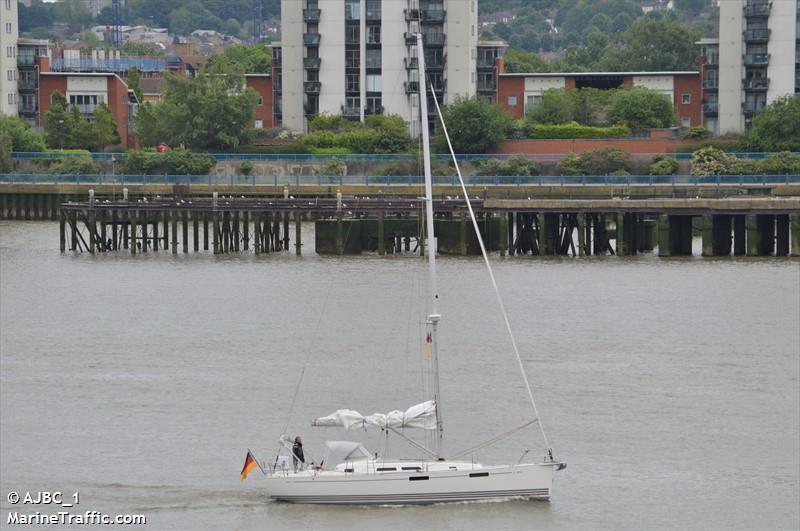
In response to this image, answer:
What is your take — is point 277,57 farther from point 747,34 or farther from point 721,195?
point 721,195

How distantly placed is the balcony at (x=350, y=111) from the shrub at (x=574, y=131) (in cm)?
1203

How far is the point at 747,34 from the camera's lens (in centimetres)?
13138

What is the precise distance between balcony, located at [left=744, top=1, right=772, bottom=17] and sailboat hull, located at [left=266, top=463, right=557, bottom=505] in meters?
94.4

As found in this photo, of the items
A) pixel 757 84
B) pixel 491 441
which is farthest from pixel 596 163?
pixel 491 441

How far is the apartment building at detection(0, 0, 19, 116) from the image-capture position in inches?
5527

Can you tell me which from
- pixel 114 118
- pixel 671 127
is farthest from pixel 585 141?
pixel 114 118

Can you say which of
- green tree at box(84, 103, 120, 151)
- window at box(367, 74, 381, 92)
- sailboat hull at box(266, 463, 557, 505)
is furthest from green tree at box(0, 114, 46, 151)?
sailboat hull at box(266, 463, 557, 505)

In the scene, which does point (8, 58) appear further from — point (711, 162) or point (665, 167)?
point (711, 162)

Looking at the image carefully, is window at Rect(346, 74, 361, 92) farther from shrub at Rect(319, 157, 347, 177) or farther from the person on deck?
the person on deck

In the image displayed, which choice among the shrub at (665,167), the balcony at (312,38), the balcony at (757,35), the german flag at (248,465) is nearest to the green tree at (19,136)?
the balcony at (312,38)

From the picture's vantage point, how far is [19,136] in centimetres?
12988

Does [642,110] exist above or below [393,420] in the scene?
above

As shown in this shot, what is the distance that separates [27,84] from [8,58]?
4.11 metres

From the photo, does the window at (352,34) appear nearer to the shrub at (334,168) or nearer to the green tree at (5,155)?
the shrub at (334,168)
